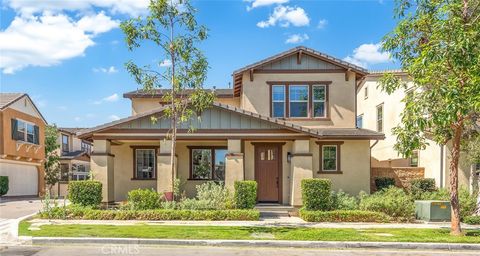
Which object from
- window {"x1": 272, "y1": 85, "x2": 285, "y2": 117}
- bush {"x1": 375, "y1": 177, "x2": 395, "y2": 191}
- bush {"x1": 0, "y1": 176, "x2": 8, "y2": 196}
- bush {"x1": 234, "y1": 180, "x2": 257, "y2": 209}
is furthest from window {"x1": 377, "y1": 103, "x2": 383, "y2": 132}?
bush {"x1": 0, "y1": 176, "x2": 8, "y2": 196}

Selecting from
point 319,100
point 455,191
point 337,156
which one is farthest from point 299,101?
point 455,191

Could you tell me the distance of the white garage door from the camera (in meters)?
30.7

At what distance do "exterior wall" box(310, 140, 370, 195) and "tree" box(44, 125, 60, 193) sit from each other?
26.5 m

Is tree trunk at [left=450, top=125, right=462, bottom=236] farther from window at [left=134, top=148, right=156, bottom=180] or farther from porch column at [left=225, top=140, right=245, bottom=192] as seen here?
window at [left=134, top=148, right=156, bottom=180]

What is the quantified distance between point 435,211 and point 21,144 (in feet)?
91.3

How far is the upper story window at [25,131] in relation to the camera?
3118 centimetres

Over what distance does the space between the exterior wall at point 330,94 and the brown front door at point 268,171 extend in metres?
1.96

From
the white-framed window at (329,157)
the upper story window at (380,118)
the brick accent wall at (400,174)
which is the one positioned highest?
the upper story window at (380,118)

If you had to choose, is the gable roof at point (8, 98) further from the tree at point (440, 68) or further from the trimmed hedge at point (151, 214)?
the tree at point (440, 68)

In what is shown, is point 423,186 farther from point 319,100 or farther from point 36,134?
point 36,134

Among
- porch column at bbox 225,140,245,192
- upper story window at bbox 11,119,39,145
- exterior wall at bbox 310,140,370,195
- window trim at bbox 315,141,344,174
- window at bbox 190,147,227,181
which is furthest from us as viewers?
upper story window at bbox 11,119,39,145

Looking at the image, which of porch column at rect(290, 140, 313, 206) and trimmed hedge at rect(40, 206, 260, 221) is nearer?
trimmed hedge at rect(40, 206, 260, 221)

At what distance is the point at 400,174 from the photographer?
21.0 meters

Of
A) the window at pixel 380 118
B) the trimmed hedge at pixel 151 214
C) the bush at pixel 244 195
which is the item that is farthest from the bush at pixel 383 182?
the trimmed hedge at pixel 151 214
